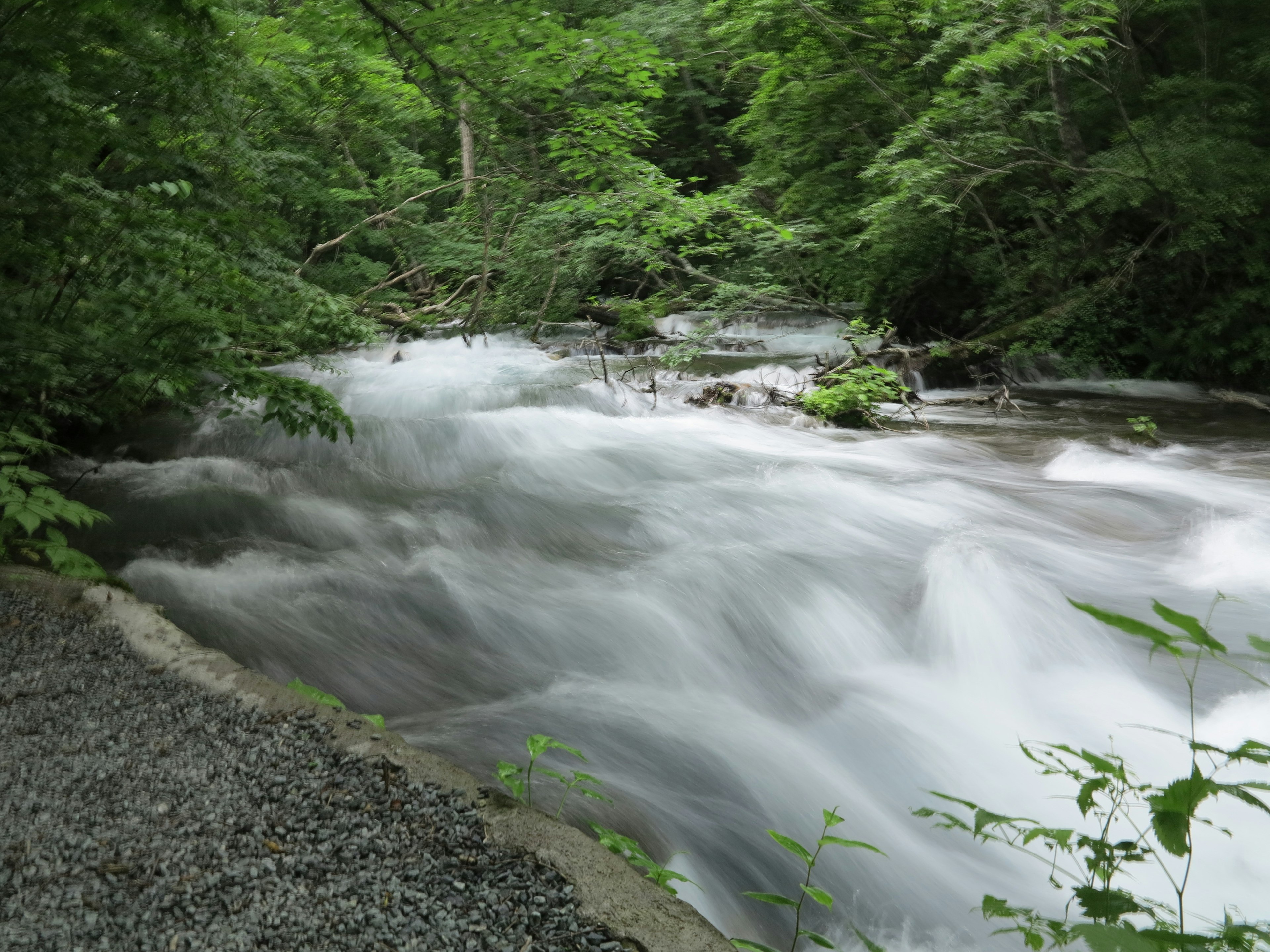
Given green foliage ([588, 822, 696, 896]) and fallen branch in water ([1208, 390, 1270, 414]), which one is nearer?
green foliage ([588, 822, 696, 896])

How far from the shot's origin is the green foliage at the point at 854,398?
8.79 metres

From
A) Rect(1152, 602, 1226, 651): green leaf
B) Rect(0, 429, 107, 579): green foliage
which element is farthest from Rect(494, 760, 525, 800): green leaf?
Rect(0, 429, 107, 579): green foliage

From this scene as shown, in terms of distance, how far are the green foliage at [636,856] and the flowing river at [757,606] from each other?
22 centimetres

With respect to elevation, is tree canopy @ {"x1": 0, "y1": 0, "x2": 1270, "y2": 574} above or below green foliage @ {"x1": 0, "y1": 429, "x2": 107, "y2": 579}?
above

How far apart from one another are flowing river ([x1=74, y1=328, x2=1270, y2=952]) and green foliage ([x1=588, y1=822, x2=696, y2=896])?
0.22m

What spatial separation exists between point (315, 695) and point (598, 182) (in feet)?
19.1

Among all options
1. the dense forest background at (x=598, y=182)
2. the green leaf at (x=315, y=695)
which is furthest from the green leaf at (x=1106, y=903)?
the dense forest background at (x=598, y=182)

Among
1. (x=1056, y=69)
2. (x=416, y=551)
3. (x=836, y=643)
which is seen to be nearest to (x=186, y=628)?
(x=416, y=551)

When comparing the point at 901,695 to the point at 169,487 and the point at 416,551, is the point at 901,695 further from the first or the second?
the point at 169,487

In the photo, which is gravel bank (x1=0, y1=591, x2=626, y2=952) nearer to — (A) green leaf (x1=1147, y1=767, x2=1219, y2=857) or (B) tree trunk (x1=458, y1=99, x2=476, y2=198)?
(A) green leaf (x1=1147, y1=767, x2=1219, y2=857)

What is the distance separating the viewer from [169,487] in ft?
20.9

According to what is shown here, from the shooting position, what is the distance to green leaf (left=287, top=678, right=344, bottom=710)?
109 inches

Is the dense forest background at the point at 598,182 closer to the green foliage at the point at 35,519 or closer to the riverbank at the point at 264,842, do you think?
the green foliage at the point at 35,519

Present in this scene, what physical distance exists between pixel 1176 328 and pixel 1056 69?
3414 millimetres
